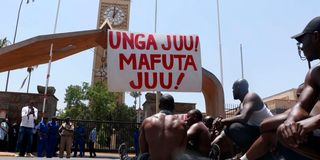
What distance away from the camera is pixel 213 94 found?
10383mm

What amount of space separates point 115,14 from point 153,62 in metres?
45.5

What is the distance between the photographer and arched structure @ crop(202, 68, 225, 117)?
392 inches

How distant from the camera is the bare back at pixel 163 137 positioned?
156 inches

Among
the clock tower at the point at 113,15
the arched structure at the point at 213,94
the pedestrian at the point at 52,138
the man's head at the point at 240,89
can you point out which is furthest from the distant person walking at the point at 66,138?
the clock tower at the point at 113,15

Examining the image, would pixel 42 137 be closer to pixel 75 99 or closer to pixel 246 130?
pixel 246 130

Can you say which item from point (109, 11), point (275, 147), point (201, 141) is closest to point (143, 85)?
point (201, 141)

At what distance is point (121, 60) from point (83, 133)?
22.5 feet

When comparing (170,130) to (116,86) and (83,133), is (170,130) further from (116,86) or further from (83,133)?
(83,133)

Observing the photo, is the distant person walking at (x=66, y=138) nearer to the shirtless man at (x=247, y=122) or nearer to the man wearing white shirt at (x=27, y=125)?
the man wearing white shirt at (x=27, y=125)

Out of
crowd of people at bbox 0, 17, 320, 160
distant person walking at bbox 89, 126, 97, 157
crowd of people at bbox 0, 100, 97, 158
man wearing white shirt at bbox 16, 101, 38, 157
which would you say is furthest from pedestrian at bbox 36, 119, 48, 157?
crowd of people at bbox 0, 17, 320, 160

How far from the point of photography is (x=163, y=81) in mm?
8000

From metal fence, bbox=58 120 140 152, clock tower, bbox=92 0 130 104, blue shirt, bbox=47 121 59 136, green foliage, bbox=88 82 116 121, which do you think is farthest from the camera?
clock tower, bbox=92 0 130 104

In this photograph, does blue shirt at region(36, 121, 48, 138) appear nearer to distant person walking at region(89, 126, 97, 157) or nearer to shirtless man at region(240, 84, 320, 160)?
distant person walking at region(89, 126, 97, 157)

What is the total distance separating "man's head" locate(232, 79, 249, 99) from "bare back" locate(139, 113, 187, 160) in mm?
720
